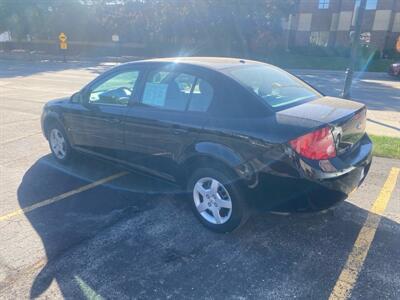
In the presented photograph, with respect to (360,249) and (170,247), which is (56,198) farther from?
(360,249)

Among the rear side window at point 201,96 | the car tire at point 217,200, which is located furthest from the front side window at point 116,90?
the car tire at point 217,200

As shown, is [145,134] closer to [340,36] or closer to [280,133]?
[280,133]

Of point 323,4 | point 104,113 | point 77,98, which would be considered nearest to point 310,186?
point 104,113

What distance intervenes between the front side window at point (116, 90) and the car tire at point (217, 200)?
4.44 feet

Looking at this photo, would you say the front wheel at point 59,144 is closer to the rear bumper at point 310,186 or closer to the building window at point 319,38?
the rear bumper at point 310,186

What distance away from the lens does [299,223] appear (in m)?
3.61

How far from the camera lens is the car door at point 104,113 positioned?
13.4 feet

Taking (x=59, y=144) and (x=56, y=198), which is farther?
(x=59, y=144)

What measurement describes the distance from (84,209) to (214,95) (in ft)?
6.53

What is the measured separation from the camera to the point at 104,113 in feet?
13.9

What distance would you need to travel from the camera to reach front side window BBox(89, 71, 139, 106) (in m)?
4.04

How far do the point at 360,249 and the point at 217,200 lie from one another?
1.37 meters

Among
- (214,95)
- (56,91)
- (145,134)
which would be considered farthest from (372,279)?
(56,91)

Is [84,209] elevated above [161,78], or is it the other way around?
[161,78]
